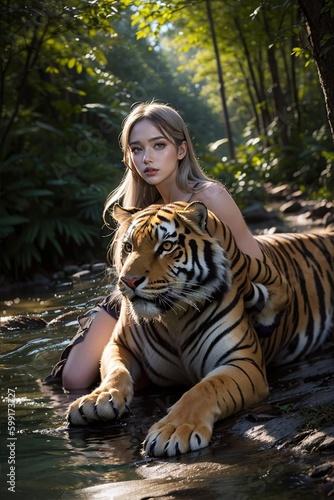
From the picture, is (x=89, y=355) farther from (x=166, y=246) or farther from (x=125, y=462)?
(x=125, y=462)

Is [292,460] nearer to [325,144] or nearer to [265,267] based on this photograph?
[265,267]

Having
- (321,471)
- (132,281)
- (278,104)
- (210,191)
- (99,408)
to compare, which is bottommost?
(321,471)

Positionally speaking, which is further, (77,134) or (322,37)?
(77,134)

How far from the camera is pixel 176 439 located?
290 cm

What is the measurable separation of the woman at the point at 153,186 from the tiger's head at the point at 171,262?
23.1 inches

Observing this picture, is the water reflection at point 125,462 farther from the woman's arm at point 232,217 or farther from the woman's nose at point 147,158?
the woman's nose at point 147,158

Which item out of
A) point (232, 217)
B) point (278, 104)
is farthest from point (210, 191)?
point (278, 104)

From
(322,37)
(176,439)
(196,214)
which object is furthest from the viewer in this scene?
(196,214)

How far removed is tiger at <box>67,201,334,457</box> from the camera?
3.20 meters

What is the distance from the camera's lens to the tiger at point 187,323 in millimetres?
3203

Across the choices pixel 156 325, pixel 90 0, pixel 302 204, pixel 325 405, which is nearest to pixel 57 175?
pixel 302 204

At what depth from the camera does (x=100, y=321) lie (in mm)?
4594

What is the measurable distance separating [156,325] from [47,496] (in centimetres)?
131

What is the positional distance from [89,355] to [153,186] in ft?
3.24
